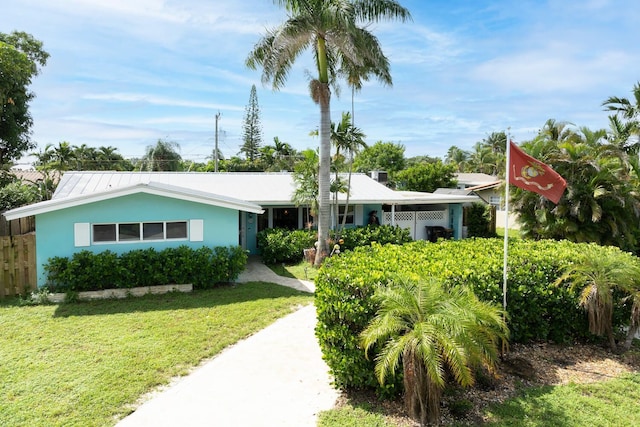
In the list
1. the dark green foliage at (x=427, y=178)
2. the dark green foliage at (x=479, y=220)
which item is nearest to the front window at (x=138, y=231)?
the dark green foliage at (x=479, y=220)

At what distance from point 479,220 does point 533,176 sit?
15.5 metres

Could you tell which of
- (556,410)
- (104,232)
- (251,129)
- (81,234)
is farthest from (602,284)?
(251,129)

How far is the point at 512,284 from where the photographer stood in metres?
6.77

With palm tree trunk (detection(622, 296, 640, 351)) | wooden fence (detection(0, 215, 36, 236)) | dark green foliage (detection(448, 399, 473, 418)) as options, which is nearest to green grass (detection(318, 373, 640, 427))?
dark green foliage (detection(448, 399, 473, 418))

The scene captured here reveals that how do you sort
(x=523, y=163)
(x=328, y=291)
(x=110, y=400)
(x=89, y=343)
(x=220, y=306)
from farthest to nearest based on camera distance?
(x=220, y=306)
(x=89, y=343)
(x=523, y=163)
(x=328, y=291)
(x=110, y=400)

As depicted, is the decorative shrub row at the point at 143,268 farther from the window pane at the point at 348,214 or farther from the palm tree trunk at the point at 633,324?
the palm tree trunk at the point at 633,324

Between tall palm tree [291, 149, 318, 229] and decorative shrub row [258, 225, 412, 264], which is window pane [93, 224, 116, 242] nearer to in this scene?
decorative shrub row [258, 225, 412, 264]

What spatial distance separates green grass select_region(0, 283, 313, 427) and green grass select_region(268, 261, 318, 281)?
6.74 feet

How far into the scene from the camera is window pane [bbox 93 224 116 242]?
34.6ft

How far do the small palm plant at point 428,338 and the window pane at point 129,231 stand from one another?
26.4 feet

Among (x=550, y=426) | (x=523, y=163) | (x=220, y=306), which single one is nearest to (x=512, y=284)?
(x=523, y=163)

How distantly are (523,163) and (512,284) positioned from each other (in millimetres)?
2035

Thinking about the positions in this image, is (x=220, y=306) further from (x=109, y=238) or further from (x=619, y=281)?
(x=619, y=281)

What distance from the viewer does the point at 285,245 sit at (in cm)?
1473
